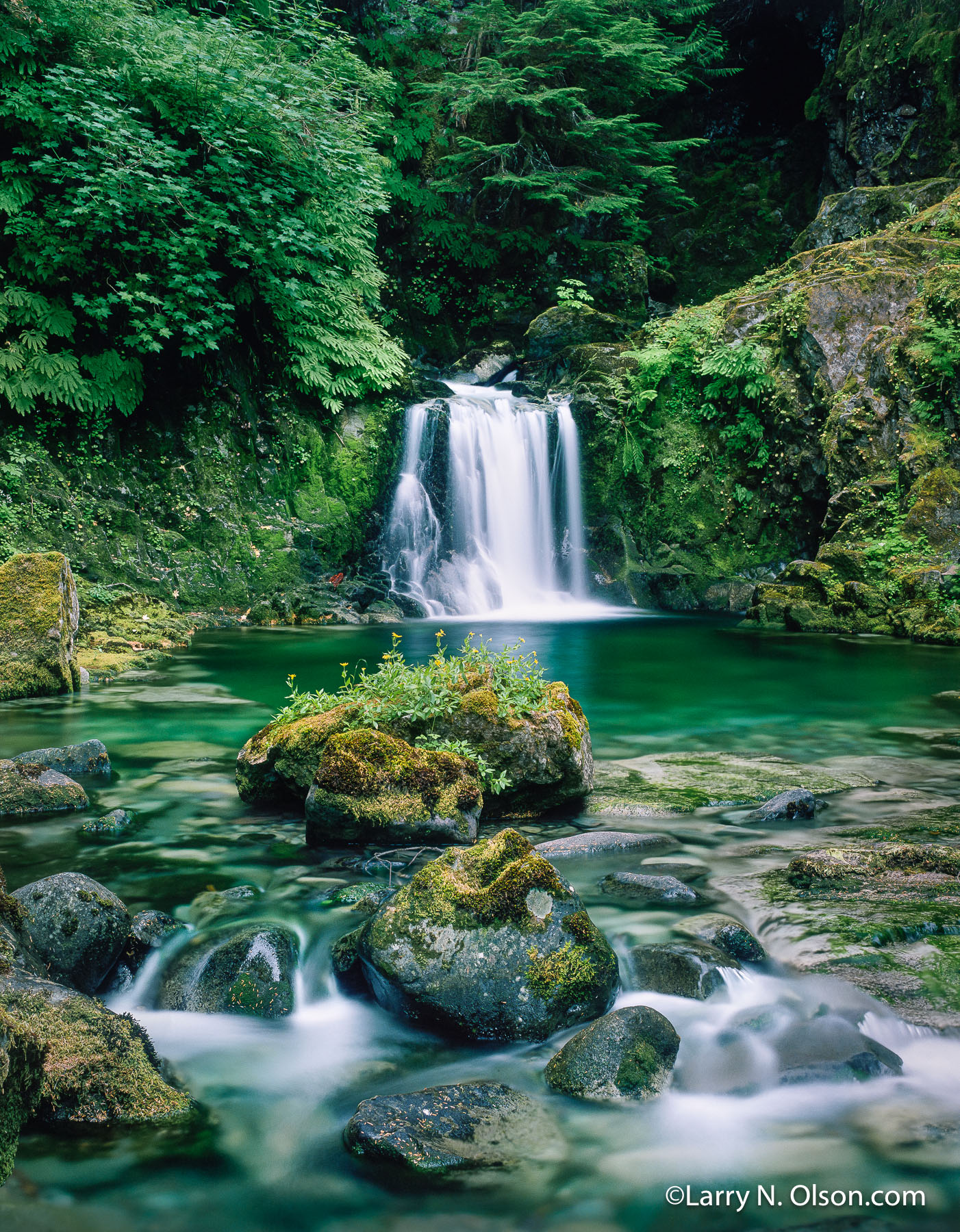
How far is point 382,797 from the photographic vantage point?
4.40m

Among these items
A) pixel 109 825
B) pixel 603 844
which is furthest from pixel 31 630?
pixel 603 844

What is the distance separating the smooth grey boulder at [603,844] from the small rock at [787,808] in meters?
0.71

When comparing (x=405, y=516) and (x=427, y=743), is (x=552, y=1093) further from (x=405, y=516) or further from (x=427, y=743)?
(x=405, y=516)

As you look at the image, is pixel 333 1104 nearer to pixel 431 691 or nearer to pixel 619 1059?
pixel 619 1059

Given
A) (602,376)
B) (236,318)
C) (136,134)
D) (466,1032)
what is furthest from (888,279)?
(466,1032)

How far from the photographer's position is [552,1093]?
2.72m

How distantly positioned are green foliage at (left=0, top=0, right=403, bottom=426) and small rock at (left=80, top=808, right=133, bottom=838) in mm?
9659

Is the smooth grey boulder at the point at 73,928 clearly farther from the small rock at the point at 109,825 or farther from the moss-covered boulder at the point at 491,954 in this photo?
the small rock at the point at 109,825

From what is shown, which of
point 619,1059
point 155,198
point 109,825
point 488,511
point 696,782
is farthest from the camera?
point 488,511

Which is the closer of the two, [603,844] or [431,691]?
[603,844]

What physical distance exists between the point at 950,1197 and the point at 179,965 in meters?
2.70

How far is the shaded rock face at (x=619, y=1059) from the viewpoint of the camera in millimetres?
2703

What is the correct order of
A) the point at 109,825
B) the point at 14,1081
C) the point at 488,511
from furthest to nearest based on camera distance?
1. the point at 488,511
2. the point at 109,825
3. the point at 14,1081

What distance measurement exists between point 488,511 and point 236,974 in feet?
46.7
